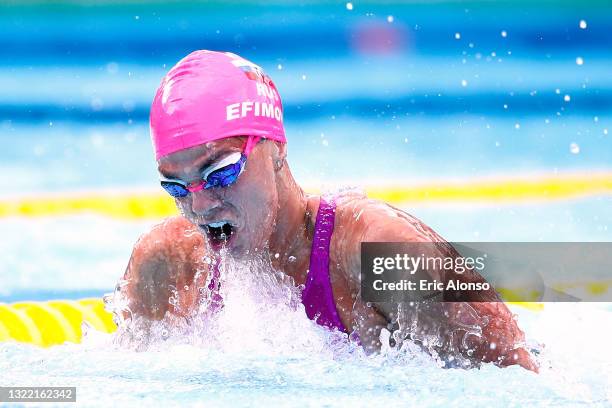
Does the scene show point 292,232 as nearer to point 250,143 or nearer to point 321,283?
point 321,283

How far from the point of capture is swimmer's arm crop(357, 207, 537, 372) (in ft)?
7.41

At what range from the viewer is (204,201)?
7.47 ft

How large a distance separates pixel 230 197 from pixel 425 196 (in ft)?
16.3

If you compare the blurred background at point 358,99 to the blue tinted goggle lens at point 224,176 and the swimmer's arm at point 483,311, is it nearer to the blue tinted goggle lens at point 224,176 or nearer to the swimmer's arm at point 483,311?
the swimmer's arm at point 483,311

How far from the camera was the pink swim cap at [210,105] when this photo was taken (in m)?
2.29

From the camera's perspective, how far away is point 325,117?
773 centimetres

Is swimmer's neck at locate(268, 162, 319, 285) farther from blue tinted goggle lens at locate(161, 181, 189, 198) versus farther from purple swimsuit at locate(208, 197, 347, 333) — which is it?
blue tinted goggle lens at locate(161, 181, 189, 198)

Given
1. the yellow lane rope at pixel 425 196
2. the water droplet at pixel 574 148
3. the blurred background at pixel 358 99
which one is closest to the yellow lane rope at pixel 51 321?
the blurred background at pixel 358 99

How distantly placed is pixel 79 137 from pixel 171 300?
5.06 m

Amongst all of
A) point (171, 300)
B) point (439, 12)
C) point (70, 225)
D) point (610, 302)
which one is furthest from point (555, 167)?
point (171, 300)

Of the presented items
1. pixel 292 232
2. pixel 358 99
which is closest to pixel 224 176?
pixel 292 232

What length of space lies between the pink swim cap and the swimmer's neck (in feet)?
0.51

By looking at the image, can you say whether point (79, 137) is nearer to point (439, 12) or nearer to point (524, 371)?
point (439, 12)

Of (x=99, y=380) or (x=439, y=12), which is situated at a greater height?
(x=439, y=12)
